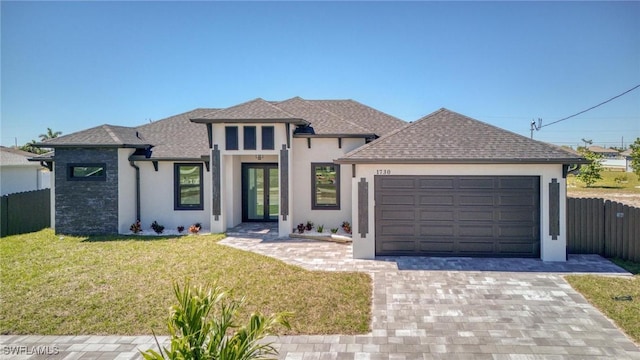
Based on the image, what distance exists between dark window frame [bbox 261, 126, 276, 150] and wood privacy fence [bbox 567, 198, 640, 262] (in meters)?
9.74

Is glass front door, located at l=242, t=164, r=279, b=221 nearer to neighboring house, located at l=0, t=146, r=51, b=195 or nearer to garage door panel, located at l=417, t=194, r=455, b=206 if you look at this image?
garage door panel, located at l=417, t=194, r=455, b=206

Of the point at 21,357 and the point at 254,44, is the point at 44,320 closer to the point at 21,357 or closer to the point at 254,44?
the point at 21,357

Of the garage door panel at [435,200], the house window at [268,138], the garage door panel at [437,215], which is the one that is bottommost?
the garage door panel at [437,215]

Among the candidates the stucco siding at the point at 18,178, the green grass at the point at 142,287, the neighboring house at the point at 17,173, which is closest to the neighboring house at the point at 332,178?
the green grass at the point at 142,287

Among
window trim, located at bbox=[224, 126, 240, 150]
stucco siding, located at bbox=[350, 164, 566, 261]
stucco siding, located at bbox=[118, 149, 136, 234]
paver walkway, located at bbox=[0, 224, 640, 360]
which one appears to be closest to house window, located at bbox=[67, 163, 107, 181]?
stucco siding, located at bbox=[118, 149, 136, 234]

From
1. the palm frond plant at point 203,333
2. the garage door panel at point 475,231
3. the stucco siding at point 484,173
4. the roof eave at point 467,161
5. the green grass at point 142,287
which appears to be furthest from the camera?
the garage door panel at point 475,231

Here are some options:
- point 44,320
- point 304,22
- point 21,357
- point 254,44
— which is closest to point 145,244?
point 44,320

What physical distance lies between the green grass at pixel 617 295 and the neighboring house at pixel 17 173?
2842cm

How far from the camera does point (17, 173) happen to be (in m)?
22.9

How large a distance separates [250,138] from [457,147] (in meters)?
7.35

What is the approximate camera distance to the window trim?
13156mm

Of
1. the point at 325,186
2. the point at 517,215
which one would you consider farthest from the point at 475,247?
the point at 325,186

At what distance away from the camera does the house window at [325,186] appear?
13781mm

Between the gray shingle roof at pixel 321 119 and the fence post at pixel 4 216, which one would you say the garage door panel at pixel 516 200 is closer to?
the gray shingle roof at pixel 321 119
